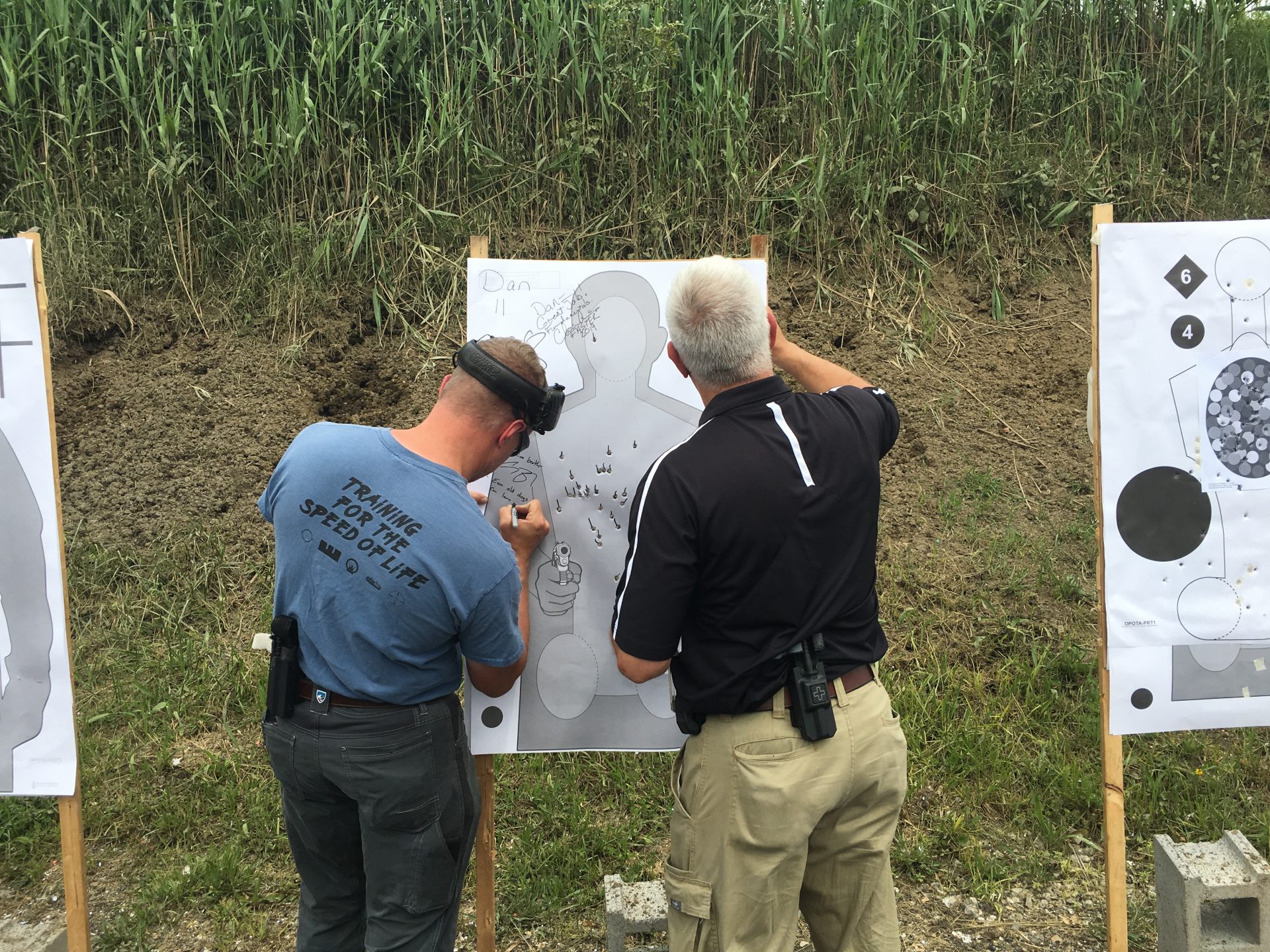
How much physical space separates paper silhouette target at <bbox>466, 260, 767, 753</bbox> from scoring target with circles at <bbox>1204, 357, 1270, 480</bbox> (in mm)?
1414

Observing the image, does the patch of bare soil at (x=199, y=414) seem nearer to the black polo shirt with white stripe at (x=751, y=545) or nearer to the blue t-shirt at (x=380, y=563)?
the blue t-shirt at (x=380, y=563)

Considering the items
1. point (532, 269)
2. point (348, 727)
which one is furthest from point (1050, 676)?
point (348, 727)

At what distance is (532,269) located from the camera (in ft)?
8.63

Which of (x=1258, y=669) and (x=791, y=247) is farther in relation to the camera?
(x=791, y=247)

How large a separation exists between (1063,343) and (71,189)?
5255 millimetres

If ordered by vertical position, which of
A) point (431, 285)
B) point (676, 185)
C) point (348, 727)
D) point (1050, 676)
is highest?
point (676, 185)

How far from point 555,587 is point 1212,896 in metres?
2.01

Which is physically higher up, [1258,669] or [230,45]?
[230,45]

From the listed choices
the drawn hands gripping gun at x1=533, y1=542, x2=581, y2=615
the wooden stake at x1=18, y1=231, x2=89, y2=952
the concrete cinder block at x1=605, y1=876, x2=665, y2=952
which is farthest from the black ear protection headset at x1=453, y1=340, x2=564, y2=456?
the concrete cinder block at x1=605, y1=876, x2=665, y2=952

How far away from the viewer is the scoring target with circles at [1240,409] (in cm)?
254

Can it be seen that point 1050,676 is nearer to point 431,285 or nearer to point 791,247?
point 791,247

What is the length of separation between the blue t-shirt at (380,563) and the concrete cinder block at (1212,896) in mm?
2097

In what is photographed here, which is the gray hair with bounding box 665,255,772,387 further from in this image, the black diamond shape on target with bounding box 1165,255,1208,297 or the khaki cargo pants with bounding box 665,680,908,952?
the black diamond shape on target with bounding box 1165,255,1208,297

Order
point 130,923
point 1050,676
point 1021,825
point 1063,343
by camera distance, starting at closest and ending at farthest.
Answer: point 130,923
point 1021,825
point 1050,676
point 1063,343
